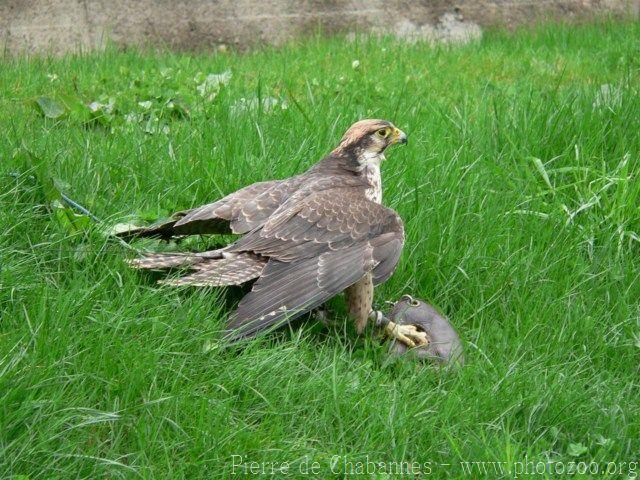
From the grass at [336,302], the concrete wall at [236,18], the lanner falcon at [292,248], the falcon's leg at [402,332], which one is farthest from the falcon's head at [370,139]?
the concrete wall at [236,18]

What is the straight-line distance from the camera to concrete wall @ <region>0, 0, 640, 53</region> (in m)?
8.06

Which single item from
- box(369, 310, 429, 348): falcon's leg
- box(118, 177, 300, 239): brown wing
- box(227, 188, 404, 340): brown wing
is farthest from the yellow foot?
box(118, 177, 300, 239): brown wing

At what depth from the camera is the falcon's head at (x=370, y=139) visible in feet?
15.9

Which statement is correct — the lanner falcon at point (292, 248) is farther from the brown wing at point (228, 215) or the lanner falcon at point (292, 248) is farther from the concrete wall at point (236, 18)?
the concrete wall at point (236, 18)

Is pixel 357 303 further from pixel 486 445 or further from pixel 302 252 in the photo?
pixel 486 445

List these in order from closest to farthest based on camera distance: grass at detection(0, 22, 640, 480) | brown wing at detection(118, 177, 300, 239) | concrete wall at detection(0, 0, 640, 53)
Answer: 1. grass at detection(0, 22, 640, 480)
2. brown wing at detection(118, 177, 300, 239)
3. concrete wall at detection(0, 0, 640, 53)

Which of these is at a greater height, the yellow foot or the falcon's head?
the falcon's head

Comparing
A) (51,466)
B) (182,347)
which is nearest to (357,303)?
(182,347)

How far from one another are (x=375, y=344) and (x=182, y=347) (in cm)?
88

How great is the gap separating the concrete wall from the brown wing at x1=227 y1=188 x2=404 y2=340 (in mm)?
4176

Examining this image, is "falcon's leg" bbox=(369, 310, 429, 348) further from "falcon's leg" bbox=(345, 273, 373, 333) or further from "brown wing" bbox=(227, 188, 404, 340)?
"brown wing" bbox=(227, 188, 404, 340)

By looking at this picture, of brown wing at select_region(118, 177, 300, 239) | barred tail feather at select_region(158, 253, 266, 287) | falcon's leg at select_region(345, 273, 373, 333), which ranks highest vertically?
brown wing at select_region(118, 177, 300, 239)

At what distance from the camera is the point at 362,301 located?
13.9 feet

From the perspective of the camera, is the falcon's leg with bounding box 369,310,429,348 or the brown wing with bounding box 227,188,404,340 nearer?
the brown wing with bounding box 227,188,404,340
